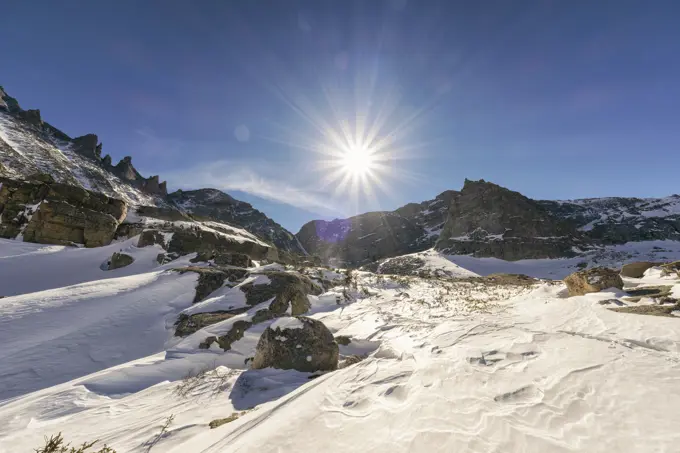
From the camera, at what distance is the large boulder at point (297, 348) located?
6320 mm

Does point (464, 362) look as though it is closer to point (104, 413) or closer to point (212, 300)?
point (104, 413)

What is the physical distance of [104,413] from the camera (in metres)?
4.76

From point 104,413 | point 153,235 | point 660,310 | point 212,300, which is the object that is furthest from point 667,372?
point 153,235

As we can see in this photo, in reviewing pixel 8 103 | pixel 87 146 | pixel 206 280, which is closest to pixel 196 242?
pixel 206 280

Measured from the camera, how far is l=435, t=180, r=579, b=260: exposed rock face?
56.7 metres

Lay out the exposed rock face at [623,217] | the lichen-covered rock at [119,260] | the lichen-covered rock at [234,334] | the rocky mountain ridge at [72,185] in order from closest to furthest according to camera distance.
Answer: the lichen-covered rock at [234,334] < the lichen-covered rock at [119,260] < the rocky mountain ridge at [72,185] < the exposed rock face at [623,217]

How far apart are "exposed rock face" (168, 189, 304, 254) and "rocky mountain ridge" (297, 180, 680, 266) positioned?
22.8 meters

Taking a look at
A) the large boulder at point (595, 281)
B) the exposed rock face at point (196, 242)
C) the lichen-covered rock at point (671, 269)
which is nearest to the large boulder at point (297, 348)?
the large boulder at point (595, 281)

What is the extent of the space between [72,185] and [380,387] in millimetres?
32967

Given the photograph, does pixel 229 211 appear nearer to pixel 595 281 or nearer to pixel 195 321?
pixel 195 321

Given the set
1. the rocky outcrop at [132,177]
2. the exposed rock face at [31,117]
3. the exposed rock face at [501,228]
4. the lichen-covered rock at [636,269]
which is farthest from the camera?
the rocky outcrop at [132,177]

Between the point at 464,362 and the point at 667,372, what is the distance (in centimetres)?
252

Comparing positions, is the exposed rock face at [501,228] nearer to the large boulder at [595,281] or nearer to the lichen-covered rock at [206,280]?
the large boulder at [595,281]

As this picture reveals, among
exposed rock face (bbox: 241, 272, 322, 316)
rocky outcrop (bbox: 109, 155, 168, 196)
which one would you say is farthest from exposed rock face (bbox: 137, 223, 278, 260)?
rocky outcrop (bbox: 109, 155, 168, 196)
